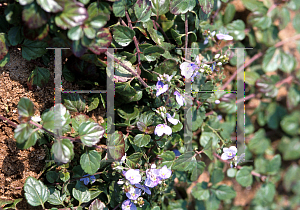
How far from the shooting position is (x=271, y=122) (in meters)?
1.98

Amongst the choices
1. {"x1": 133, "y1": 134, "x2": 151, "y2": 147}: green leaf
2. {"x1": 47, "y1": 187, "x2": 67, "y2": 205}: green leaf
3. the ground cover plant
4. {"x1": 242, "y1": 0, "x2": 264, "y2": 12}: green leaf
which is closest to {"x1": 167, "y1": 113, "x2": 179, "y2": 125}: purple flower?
the ground cover plant

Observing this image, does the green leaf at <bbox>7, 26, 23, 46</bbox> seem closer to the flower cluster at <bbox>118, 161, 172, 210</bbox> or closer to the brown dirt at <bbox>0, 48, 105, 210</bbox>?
the brown dirt at <bbox>0, 48, 105, 210</bbox>

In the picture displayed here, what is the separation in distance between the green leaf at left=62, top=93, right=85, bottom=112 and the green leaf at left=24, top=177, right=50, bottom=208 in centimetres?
A: 33

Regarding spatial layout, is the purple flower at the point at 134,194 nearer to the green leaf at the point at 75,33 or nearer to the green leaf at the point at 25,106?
the green leaf at the point at 25,106

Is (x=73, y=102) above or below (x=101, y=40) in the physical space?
below

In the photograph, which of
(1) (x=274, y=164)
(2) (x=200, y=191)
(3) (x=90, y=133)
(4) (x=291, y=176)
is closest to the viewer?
(3) (x=90, y=133)

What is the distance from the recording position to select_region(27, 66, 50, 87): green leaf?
1080mm

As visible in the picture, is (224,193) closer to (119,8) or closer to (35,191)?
(35,191)

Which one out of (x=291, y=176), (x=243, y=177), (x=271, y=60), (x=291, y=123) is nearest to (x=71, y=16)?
(x=243, y=177)

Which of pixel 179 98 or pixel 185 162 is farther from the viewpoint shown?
pixel 185 162

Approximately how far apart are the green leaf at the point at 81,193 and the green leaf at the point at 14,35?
0.63m

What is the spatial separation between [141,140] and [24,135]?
45 cm

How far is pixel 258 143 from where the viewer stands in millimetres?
1885

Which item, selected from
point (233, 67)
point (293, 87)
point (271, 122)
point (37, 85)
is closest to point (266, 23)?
point (233, 67)
